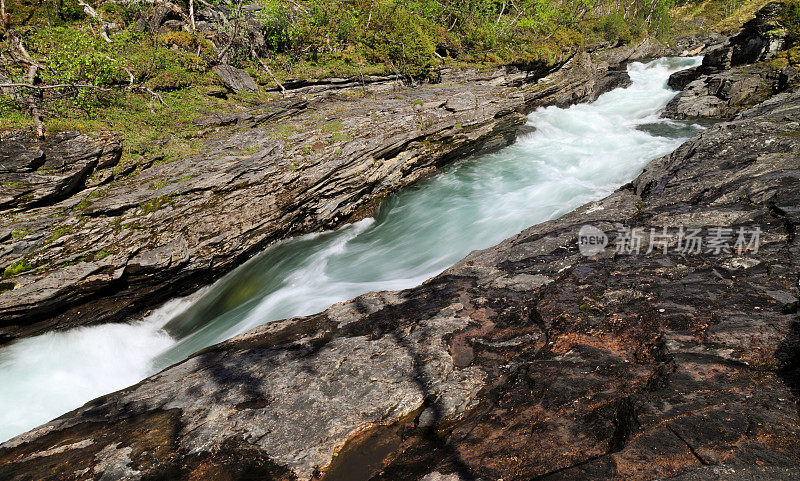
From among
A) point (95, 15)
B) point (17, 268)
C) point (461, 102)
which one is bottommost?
point (17, 268)

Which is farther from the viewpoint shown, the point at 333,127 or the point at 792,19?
the point at 792,19

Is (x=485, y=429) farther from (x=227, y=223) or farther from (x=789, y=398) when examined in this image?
(x=227, y=223)

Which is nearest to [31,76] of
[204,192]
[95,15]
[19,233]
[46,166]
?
[46,166]

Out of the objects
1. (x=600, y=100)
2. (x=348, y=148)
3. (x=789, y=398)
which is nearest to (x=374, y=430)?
(x=789, y=398)

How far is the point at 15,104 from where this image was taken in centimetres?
941

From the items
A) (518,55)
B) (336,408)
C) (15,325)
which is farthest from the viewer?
(518,55)

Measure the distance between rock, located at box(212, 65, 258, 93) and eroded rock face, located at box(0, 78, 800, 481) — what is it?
1116 cm

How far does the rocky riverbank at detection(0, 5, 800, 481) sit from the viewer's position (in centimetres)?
292

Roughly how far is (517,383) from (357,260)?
295 inches

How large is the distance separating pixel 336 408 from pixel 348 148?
904 cm

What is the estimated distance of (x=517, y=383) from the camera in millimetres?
3961

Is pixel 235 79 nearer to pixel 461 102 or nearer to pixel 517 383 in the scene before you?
pixel 461 102

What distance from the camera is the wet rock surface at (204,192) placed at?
7.90m

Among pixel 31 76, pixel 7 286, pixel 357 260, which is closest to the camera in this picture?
pixel 7 286
